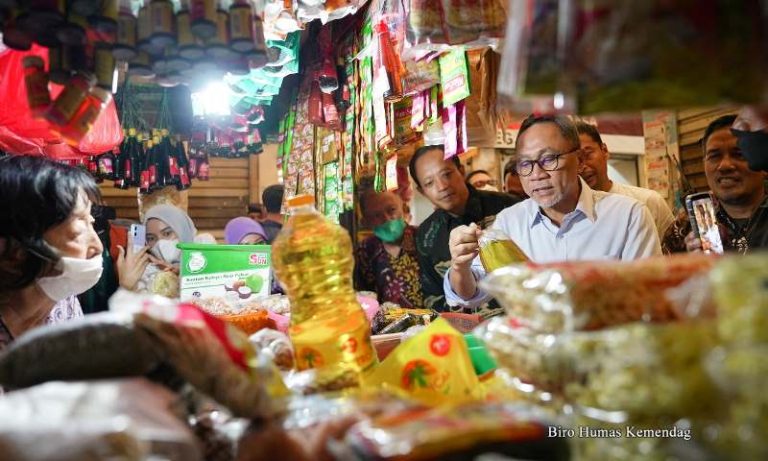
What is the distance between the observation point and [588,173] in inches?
131

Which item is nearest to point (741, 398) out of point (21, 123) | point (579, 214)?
point (579, 214)

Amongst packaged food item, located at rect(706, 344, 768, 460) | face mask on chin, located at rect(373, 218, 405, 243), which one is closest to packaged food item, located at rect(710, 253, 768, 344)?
packaged food item, located at rect(706, 344, 768, 460)

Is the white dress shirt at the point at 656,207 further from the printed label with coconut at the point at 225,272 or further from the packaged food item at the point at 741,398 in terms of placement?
the packaged food item at the point at 741,398

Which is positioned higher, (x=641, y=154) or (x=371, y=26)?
(x=371, y=26)

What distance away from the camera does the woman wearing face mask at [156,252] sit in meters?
4.13

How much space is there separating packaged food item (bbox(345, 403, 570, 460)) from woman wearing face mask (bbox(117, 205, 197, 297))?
3565 millimetres

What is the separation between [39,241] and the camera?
1683mm

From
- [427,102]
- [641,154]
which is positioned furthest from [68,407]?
[641,154]

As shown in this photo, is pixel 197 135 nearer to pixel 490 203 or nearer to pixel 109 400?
pixel 490 203

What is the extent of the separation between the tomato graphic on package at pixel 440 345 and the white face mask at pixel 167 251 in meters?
3.78

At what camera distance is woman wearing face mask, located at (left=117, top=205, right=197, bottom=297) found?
4133 mm

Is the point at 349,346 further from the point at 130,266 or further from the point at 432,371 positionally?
the point at 130,266

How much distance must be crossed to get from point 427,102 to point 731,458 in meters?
2.58

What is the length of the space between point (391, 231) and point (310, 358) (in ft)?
9.86
